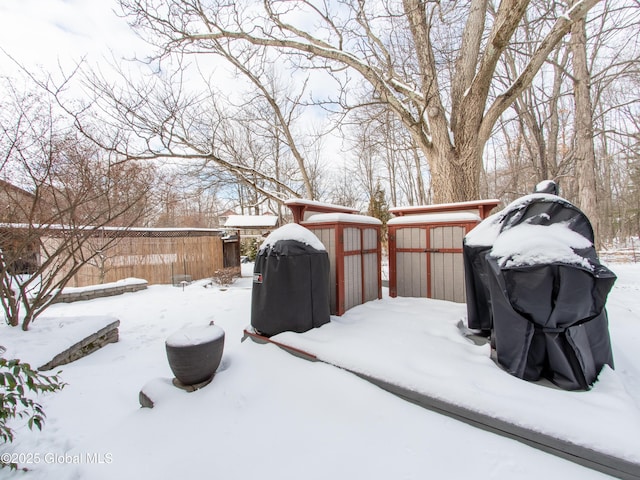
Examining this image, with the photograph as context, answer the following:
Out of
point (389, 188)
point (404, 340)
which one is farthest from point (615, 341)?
point (389, 188)

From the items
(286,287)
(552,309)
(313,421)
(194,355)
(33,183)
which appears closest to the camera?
(552,309)

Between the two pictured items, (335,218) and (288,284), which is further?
(335,218)

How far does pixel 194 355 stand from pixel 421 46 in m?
6.85

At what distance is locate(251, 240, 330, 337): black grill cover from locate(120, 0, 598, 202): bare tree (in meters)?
3.77

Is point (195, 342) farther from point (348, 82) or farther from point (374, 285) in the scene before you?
point (348, 82)

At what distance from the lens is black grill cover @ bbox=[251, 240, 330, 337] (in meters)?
3.12

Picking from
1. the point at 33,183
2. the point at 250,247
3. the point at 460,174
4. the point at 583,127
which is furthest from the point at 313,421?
the point at 250,247

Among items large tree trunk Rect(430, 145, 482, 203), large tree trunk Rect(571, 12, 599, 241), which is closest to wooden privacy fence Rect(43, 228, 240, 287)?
large tree trunk Rect(430, 145, 482, 203)

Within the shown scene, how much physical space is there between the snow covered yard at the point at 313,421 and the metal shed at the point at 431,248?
1.10 metres

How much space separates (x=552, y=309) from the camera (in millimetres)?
1872

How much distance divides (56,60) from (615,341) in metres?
8.63

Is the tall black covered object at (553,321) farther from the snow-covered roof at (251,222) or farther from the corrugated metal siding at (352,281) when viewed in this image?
the snow-covered roof at (251,222)

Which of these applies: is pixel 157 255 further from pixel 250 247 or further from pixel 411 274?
pixel 411 274

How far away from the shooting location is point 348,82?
672cm
